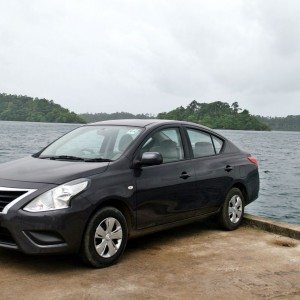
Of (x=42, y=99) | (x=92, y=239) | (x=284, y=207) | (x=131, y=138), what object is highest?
(x=42, y=99)

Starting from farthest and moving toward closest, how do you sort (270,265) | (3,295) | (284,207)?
(284,207) < (270,265) < (3,295)

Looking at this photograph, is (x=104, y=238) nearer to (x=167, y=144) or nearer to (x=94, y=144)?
(x=94, y=144)

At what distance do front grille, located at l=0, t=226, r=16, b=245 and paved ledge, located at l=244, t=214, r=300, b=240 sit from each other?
381cm

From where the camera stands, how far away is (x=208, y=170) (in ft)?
22.6

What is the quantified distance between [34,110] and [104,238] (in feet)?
480

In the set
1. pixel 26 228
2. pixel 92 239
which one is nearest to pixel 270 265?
pixel 92 239

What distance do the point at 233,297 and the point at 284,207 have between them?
60.3ft

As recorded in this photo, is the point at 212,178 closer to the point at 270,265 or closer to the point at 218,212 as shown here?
the point at 218,212

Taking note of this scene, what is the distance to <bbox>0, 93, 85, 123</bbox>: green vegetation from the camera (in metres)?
144

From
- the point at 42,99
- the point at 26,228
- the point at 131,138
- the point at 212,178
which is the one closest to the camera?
the point at 26,228

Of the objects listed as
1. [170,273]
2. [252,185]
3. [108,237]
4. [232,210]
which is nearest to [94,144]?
[108,237]

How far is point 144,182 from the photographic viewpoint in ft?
19.1

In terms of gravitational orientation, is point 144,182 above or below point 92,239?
above

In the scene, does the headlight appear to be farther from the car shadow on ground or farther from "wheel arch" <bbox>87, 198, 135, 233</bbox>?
the car shadow on ground
